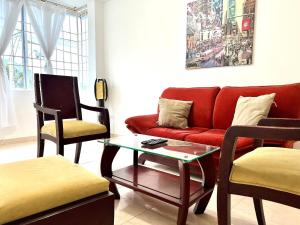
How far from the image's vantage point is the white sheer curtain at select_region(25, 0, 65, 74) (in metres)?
3.76

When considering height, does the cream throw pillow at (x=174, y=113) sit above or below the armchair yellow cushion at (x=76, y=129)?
above

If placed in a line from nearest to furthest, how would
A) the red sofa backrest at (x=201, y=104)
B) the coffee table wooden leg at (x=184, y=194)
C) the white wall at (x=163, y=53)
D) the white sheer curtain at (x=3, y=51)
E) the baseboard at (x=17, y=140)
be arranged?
the coffee table wooden leg at (x=184, y=194)
the white wall at (x=163, y=53)
the red sofa backrest at (x=201, y=104)
the white sheer curtain at (x=3, y=51)
the baseboard at (x=17, y=140)

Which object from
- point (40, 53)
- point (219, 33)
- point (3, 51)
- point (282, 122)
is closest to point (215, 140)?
point (282, 122)

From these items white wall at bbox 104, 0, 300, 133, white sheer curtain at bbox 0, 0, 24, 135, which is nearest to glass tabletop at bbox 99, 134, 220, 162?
white wall at bbox 104, 0, 300, 133

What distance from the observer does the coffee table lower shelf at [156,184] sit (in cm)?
138

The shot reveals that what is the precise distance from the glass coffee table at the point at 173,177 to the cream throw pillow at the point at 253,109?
1.98 ft

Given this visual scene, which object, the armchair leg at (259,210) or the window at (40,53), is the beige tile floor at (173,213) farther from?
the window at (40,53)

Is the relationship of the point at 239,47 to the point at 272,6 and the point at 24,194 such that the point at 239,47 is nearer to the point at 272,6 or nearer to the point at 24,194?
the point at 272,6

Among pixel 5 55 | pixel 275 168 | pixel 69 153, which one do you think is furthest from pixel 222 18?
pixel 5 55

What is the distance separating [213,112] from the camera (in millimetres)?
2535

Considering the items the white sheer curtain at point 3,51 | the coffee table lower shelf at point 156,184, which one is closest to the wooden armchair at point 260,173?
the coffee table lower shelf at point 156,184

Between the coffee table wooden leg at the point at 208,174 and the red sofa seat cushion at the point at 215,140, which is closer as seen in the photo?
the coffee table wooden leg at the point at 208,174

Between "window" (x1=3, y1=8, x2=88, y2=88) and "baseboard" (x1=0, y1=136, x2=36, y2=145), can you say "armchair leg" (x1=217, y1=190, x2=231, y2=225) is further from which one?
"window" (x1=3, y1=8, x2=88, y2=88)

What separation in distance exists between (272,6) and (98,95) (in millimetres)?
2867
